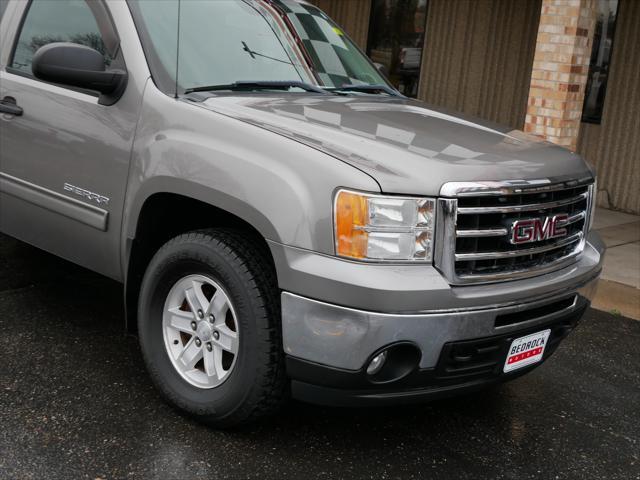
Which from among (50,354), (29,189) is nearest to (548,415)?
(50,354)

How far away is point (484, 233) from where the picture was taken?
9.96ft

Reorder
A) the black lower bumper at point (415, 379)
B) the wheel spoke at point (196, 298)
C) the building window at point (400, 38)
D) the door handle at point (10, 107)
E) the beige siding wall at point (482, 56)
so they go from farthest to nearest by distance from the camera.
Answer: the building window at point (400, 38)
the beige siding wall at point (482, 56)
the door handle at point (10, 107)
the wheel spoke at point (196, 298)
the black lower bumper at point (415, 379)

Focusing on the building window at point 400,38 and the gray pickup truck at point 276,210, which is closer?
the gray pickup truck at point 276,210

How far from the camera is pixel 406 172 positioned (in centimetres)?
296

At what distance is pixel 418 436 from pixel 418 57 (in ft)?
28.2

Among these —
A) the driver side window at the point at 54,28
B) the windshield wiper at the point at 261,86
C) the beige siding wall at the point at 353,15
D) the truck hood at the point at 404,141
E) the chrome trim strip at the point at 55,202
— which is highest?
the beige siding wall at the point at 353,15

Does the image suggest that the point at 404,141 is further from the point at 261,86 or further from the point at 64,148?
the point at 64,148

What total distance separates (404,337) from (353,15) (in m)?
9.92

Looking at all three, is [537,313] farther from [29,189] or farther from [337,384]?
[29,189]

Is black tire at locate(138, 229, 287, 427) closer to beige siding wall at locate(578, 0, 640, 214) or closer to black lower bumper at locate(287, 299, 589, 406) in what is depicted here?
black lower bumper at locate(287, 299, 589, 406)

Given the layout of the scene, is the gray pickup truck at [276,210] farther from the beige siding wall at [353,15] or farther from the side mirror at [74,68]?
the beige siding wall at [353,15]

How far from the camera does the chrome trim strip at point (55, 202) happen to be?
376 centimetres

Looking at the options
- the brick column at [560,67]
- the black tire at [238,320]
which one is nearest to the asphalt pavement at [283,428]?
the black tire at [238,320]

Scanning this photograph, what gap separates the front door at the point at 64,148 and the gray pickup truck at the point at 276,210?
0.01m
